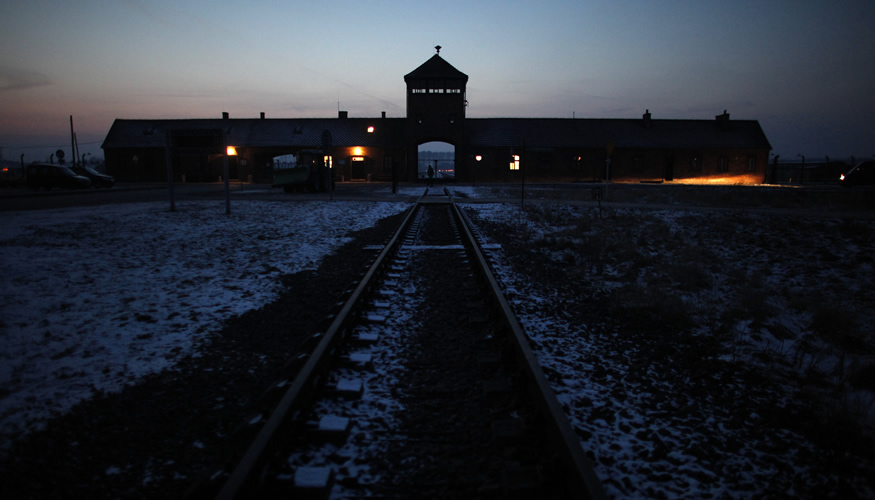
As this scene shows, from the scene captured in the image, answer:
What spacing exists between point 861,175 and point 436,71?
3369cm

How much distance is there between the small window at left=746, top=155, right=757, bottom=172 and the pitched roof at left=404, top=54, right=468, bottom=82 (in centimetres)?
3436

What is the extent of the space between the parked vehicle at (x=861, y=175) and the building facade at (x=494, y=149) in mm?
23801

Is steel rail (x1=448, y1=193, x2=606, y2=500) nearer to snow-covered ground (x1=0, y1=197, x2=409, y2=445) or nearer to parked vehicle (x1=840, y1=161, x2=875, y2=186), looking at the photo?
snow-covered ground (x1=0, y1=197, x2=409, y2=445)

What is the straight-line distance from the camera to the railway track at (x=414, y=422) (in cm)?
227

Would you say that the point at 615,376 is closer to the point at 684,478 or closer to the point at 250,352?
the point at 684,478

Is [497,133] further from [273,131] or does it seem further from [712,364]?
[712,364]

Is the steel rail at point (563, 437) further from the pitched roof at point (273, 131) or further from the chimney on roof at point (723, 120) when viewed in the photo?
the chimney on roof at point (723, 120)

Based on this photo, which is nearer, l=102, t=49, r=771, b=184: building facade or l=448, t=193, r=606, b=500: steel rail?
l=448, t=193, r=606, b=500: steel rail

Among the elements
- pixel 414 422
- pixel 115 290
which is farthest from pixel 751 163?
pixel 414 422

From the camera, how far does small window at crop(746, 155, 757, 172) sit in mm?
54375

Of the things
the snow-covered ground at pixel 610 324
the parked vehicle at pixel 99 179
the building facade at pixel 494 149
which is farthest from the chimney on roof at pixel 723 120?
the parked vehicle at pixel 99 179

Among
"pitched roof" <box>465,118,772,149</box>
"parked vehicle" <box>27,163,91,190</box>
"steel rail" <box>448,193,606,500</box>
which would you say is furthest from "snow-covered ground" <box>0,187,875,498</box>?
"pitched roof" <box>465,118,772,149</box>

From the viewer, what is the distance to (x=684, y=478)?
248cm

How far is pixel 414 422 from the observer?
9.55 feet
